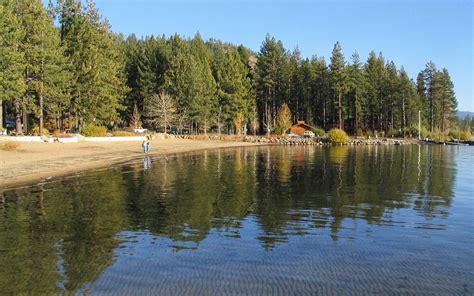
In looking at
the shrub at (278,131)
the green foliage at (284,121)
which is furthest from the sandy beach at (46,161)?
the green foliage at (284,121)

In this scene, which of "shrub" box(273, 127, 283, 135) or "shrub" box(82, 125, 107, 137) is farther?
"shrub" box(273, 127, 283, 135)

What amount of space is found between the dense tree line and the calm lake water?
31114mm

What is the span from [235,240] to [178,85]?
7932 centimetres

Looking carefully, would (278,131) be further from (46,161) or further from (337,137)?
(46,161)

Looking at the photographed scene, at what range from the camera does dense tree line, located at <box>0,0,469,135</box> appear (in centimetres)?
5281

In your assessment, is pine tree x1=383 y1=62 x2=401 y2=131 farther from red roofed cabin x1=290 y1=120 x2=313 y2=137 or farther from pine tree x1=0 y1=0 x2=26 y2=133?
pine tree x1=0 y1=0 x2=26 y2=133

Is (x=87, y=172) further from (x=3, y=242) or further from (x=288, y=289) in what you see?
(x=288, y=289)

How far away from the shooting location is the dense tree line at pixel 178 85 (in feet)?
173

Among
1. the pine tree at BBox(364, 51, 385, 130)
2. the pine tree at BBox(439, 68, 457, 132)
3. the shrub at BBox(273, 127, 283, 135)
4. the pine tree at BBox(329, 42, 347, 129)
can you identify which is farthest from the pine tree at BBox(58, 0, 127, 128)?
the pine tree at BBox(439, 68, 457, 132)

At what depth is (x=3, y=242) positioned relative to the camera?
11.0 m

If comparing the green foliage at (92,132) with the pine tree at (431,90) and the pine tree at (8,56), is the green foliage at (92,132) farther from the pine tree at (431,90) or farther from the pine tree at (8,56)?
the pine tree at (431,90)

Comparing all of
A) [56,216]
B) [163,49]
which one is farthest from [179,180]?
[163,49]

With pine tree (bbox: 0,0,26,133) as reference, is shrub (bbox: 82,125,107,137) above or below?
below

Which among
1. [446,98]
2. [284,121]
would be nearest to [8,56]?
[284,121]
